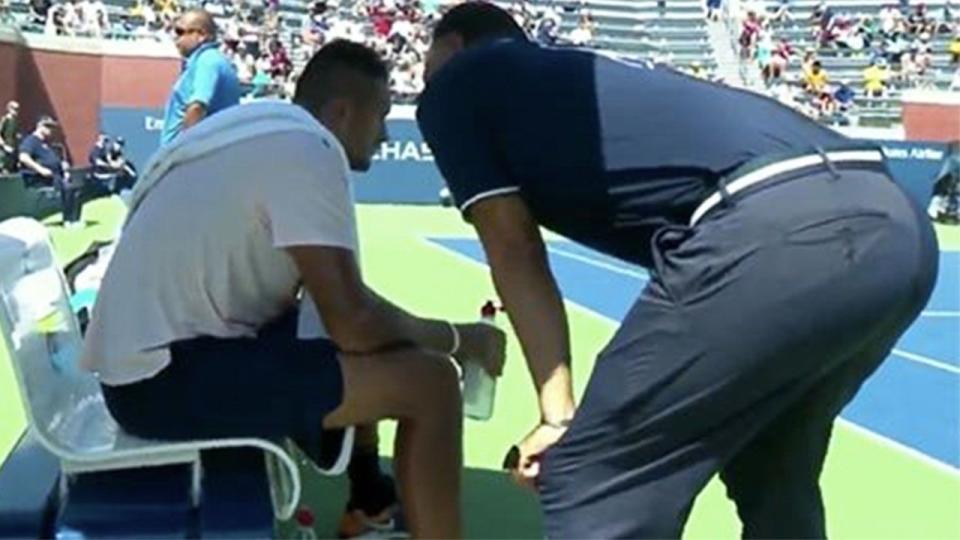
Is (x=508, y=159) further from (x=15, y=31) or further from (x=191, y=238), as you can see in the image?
(x=15, y=31)

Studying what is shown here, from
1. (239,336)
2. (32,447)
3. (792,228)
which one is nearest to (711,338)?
(792,228)

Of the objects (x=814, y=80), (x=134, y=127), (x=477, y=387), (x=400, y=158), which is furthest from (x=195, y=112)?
(x=814, y=80)

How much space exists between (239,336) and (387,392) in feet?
1.16

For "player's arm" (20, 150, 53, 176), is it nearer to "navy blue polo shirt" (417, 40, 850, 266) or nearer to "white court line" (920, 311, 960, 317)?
"white court line" (920, 311, 960, 317)

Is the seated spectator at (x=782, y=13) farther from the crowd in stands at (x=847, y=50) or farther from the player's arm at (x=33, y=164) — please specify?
the player's arm at (x=33, y=164)

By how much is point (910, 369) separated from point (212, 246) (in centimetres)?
678

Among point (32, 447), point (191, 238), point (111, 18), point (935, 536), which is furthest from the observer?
point (111, 18)

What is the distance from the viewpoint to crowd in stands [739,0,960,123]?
34469mm

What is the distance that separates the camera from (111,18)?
34.2 metres

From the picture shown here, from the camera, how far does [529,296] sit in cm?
258

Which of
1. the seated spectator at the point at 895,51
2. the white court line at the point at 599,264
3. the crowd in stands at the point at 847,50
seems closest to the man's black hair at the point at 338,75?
the white court line at the point at 599,264

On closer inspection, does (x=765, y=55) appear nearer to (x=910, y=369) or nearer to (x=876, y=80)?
(x=876, y=80)

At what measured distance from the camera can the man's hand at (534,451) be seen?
2.57 meters

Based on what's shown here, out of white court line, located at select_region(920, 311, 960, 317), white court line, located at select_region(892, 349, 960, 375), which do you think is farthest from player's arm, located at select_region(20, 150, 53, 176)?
white court line, located at select_region(892, 349, 960, 375)
